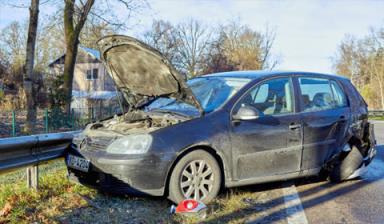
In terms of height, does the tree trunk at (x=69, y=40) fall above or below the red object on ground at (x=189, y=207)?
above

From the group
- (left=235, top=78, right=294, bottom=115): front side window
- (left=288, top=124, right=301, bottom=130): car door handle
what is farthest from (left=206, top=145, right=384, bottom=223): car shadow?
(left=235, top=78, right=294, bottom=115): front side window

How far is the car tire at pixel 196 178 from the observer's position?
15.3 ft

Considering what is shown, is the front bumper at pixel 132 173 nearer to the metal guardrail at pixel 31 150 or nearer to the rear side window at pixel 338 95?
the metal guardrail at pixel 31 150

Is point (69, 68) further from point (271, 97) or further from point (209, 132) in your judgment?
point (209, 132)

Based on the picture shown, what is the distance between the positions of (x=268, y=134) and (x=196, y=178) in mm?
1186

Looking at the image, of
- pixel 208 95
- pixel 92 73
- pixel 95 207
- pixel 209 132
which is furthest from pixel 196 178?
pixel 92 73

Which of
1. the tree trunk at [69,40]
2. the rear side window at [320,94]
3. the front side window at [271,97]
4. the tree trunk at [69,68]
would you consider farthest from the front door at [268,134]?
the tree trunk at [69,68]

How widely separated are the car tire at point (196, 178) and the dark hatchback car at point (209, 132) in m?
0.01

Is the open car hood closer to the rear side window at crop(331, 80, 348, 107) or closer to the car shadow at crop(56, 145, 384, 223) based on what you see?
the car shadow at crop(56, 145, 384, 223)

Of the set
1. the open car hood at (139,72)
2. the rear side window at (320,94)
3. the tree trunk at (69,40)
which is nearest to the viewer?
the open car hood at (139,72)

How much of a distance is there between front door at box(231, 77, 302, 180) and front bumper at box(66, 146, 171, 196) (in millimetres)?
1014

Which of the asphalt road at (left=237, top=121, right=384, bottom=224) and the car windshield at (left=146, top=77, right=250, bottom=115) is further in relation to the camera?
the car windshield at (left=146, top=77, right=250, bottom=115)

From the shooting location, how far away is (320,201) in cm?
530

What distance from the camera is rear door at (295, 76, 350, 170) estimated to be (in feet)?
Result: 19.1
